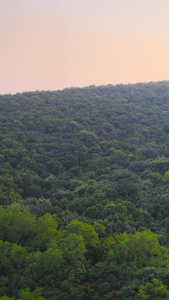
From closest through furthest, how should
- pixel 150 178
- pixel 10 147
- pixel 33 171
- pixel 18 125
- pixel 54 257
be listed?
1. pixel 54 257
2. pixel 150 178
3. pixel 33 171
4. pixel 10 147
5. pixel 18 125

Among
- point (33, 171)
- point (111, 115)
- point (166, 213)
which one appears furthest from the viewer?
point (111, 115)

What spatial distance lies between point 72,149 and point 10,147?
23.7 feet

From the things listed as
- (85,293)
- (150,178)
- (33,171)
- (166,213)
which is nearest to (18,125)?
(33,171)

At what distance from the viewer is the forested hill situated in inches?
558

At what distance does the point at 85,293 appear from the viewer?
528 inches

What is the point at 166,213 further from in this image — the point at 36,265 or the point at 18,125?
the point at 18,125

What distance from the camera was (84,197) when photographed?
2472 cm

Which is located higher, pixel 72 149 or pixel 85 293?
pixel 72 149

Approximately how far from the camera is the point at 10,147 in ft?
118

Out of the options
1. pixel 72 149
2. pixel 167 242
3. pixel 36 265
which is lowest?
pixel 167 242

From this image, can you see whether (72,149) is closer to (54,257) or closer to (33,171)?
(33,171)

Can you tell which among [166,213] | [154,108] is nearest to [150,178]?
[166,213]

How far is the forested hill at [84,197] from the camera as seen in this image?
46.5 ft

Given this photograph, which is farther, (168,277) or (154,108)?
(154,108)
